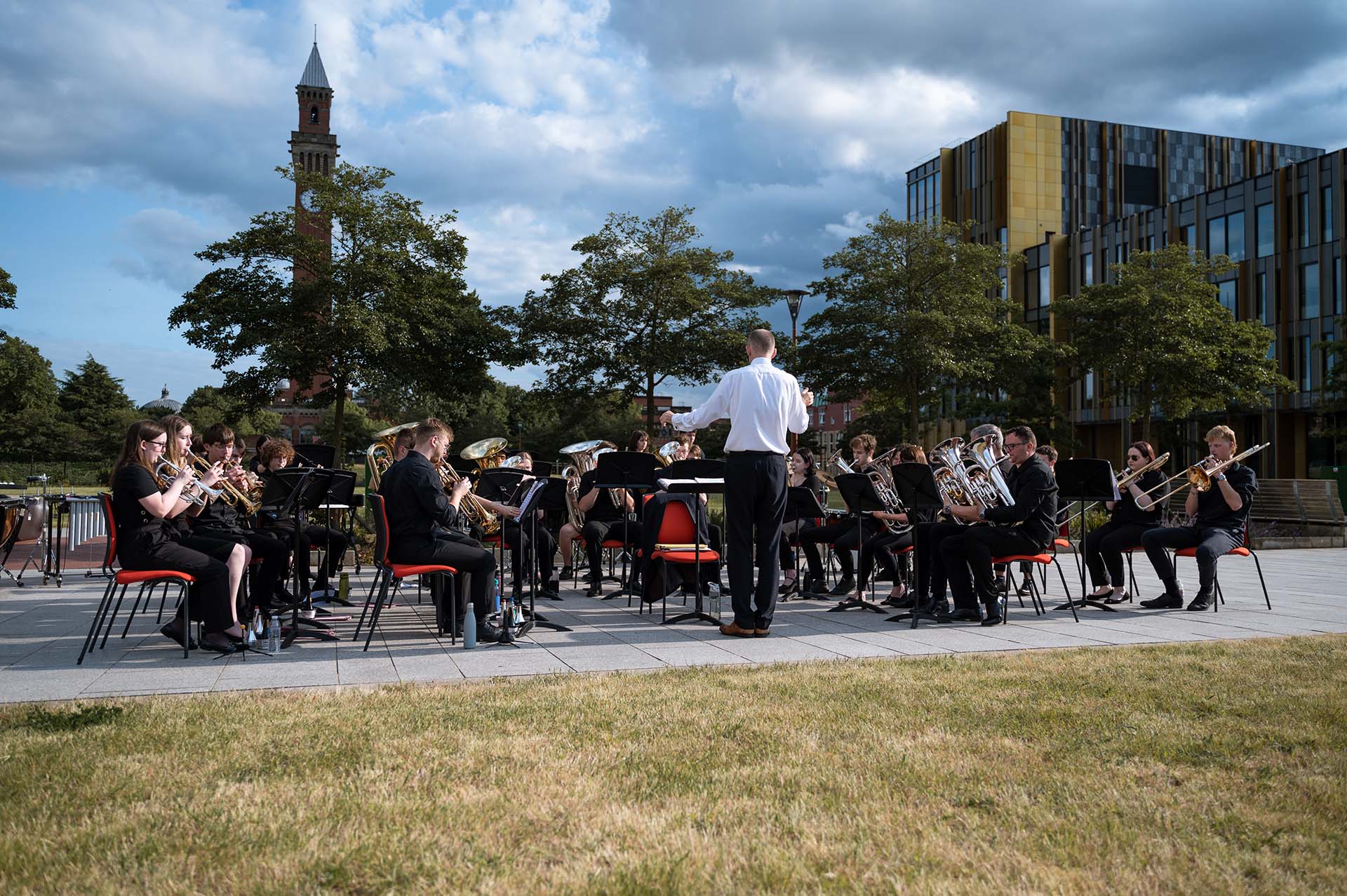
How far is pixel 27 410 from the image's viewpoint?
5494 cm

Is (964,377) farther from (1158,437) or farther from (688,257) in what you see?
(1158,437)

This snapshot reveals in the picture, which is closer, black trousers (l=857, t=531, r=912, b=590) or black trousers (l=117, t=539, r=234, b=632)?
black trousers (l=117, t=539, r=234, b=632)

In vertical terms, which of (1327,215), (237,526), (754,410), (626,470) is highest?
(1327,215)

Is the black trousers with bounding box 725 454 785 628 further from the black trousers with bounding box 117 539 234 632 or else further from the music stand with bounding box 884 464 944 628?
the black trousers with bounding box 117 539 234 632

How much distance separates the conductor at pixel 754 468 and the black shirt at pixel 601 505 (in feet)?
11.9

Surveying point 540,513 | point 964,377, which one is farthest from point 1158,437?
point 540,513

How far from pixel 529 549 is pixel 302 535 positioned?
2118 mm

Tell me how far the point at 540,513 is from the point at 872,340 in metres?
20.4

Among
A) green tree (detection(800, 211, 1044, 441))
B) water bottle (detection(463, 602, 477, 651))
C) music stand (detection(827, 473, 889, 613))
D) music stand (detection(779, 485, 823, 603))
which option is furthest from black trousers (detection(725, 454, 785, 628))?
green tree (detection(800, 211, 1044, 441))

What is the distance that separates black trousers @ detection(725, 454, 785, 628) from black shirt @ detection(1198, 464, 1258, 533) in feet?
16.0

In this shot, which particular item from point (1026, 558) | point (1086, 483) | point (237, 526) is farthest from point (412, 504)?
point (1086, 483)

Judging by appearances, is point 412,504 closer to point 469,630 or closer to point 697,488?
point 469,630

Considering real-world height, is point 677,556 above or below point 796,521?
below

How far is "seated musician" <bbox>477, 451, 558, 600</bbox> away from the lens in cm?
849
